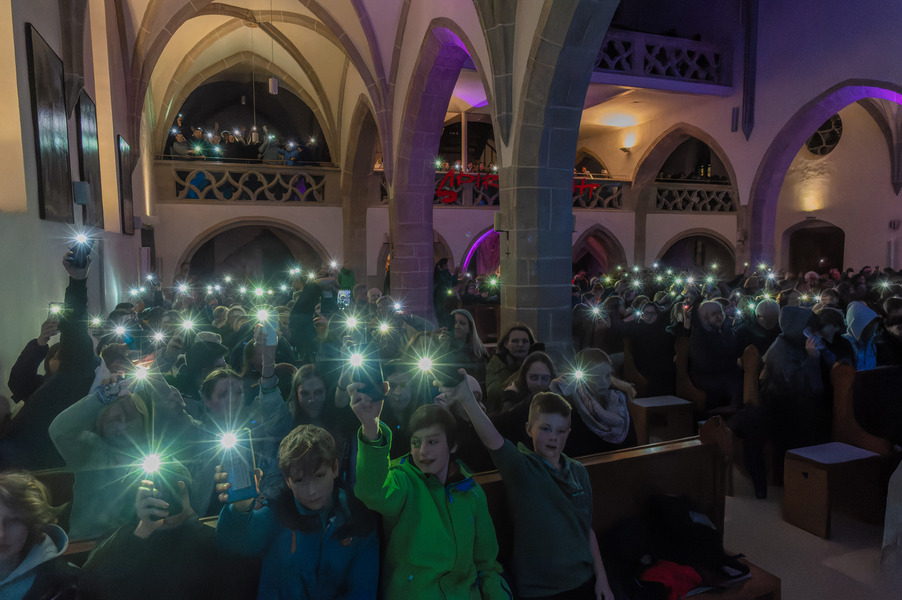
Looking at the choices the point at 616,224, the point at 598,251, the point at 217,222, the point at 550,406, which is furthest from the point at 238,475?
the point at 598,251

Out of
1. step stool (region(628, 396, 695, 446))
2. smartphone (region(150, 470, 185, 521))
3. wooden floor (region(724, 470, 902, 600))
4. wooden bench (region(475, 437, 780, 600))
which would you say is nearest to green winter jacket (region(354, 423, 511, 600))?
wooden bench (region(475, 437, 780, 600))

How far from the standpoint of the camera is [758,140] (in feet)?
37.0

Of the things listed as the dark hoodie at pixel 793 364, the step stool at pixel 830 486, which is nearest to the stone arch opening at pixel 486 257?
the dark hoodie at pixel 793 364

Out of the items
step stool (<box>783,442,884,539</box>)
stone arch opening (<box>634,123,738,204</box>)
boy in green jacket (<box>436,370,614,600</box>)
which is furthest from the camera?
stone arch opening (<box>634,123,738,204</box>)

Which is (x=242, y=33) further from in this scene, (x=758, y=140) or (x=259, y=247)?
(x=758, y=140)

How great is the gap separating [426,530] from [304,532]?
1.46 ft

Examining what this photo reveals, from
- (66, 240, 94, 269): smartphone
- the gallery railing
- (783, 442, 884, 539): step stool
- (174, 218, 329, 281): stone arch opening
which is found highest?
the gallery railing

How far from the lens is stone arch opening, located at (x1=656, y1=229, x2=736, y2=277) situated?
18578mm

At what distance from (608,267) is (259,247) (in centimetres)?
1037

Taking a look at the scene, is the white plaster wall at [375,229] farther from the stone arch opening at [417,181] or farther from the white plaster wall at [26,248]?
the white plaster wall at [26,248]

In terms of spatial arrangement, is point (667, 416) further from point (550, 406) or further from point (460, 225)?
point (460, 225)

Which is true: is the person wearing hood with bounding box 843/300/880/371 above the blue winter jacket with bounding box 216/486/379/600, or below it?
above

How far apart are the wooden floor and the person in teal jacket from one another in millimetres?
2081

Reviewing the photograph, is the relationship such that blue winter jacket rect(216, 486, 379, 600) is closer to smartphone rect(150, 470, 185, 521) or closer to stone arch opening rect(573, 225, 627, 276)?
smartphone rect(150, 470, 185, 521)
